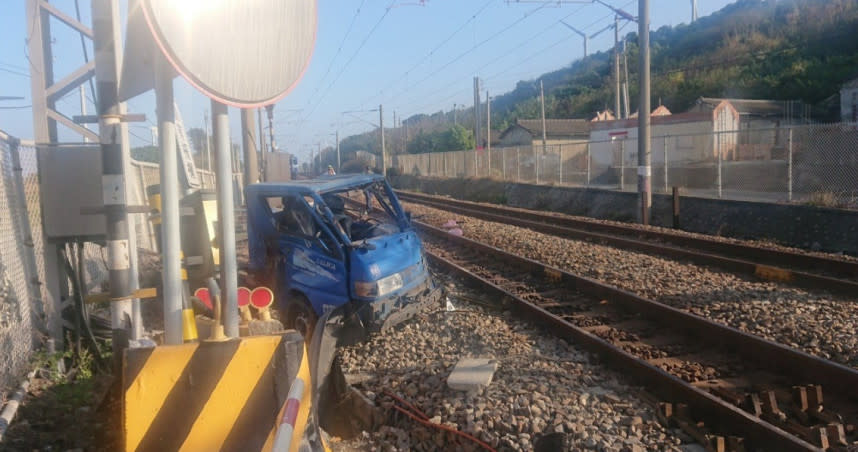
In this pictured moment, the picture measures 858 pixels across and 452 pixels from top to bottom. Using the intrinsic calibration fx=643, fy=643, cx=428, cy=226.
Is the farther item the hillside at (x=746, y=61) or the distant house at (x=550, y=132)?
the distant house at (x=550, y=132)

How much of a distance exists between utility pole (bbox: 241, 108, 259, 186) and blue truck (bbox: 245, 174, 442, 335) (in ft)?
26.1

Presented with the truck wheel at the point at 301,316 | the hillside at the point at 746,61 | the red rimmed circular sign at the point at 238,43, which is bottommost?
the truck wheel at the point at 301,316

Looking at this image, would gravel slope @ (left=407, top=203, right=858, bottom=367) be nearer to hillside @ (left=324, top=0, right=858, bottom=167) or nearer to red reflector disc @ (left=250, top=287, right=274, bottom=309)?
red reflector disc @ (left=250, top=287, right=274, bottom=309)

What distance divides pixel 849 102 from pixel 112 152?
142ft

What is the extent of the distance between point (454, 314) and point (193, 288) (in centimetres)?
308

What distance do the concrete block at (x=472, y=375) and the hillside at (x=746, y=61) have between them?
143 feet

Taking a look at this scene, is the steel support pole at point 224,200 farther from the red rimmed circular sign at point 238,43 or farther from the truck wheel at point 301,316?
the truck wheel at point 301,316

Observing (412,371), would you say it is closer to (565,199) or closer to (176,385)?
(176,385)

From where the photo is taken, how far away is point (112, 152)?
13.1 feet

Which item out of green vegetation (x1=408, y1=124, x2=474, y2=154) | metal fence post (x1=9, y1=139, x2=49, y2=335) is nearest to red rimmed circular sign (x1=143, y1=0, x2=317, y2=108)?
metal fence post (x1=9, y1=139, x2=49, y2=335)

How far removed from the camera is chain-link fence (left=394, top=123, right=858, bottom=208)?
1881 centimetres

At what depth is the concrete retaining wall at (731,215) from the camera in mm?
13523

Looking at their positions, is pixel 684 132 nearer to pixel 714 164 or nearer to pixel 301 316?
pixel 714 164

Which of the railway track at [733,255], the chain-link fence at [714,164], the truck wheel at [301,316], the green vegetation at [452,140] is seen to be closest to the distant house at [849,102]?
the chain-link fence at [714,164]
